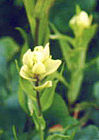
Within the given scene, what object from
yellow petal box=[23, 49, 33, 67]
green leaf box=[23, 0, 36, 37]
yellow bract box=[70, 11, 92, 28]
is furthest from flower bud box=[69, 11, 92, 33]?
yellow petal box=[23, 49, 33, 67]

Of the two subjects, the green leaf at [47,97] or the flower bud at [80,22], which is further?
the flower bud at [80,22]

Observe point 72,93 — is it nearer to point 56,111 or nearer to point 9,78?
point 56,111

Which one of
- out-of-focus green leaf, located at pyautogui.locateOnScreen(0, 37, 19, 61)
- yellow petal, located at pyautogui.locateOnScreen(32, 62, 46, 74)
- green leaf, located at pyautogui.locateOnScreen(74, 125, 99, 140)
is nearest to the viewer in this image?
yellow petal, located at pyautogui.locateOnScreen(32, 62, 46, 74)

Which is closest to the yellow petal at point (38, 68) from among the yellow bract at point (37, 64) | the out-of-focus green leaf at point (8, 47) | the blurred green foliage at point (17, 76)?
the yellow bract at point (37, 64)

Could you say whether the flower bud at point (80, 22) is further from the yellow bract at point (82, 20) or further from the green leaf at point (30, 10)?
the green leaf at point (30, 10)

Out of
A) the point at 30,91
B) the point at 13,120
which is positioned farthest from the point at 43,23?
the point at 13,120

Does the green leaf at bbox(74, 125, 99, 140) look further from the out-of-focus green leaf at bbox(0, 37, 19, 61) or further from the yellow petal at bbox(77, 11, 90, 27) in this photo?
the out-of-focus green leaf at bbox(0, 37, 19, 61)

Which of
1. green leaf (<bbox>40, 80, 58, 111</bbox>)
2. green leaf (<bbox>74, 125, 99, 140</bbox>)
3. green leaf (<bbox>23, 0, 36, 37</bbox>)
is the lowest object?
green leaf (<bbox>74, 125, 99, 140</bbox>)
